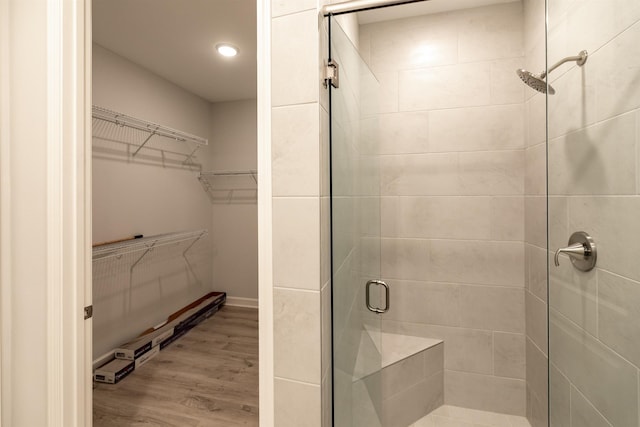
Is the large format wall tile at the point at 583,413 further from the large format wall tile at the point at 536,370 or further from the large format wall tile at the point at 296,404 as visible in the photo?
the large format wall tile at the point at 296,404

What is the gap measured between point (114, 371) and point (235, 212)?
199cm

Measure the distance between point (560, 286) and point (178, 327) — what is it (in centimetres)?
291

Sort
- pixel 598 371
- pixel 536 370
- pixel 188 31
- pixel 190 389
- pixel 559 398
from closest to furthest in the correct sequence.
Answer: pixel 598 371 < pixel 559 398 < pixel 536 370 < pixel 190 389 < pixel 188 31

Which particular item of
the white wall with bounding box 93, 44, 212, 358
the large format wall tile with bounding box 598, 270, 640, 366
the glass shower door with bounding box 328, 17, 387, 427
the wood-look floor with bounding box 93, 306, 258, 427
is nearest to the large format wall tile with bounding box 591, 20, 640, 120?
the large format wall tile with bounding box 598, 270, 640, 366

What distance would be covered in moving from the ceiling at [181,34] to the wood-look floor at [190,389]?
7.97ft

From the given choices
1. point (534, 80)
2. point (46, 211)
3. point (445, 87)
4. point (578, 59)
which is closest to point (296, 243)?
point (46, 211)

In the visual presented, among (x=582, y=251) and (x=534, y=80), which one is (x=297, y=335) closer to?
(x=582, y=251)

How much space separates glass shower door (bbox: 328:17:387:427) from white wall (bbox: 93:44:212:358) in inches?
82.8

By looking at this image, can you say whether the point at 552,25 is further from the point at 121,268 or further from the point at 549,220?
the point at 121,268

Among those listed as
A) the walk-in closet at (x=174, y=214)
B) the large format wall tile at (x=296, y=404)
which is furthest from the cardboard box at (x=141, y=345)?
the large format wall tile at (x=296, y=404)

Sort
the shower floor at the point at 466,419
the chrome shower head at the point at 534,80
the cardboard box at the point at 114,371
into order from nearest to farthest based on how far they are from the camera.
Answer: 1. the chrome shower head at the point at 534,80
2. the shower floor at the point at 466,419
3. the cardboard box at the point at 114,371

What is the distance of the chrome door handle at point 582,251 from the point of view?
38.8 inches

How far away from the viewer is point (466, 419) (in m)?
1.76

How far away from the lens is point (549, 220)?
1.18 m
